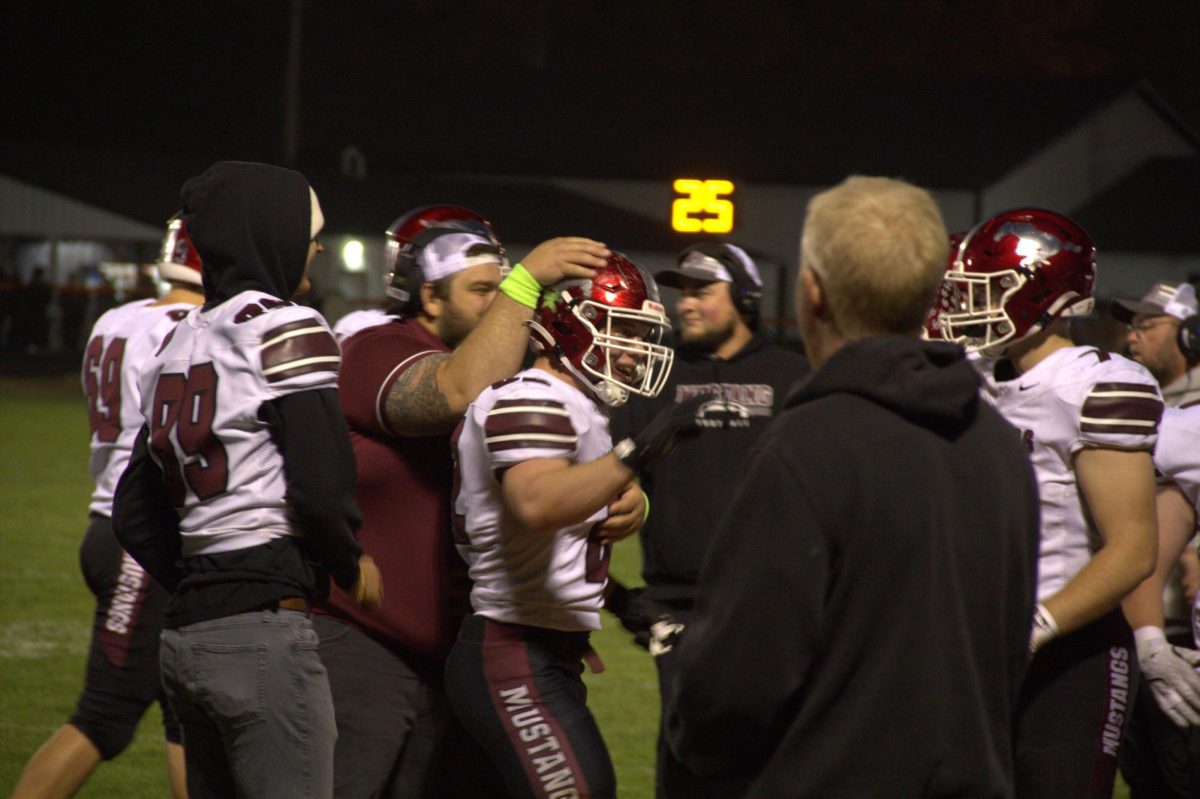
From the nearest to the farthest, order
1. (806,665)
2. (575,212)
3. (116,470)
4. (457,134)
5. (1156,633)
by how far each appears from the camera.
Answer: (806,665) < (1156,633) < (116,470) < (575,212) < (457,134)

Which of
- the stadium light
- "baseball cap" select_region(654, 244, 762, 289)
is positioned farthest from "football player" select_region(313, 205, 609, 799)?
the stadium light

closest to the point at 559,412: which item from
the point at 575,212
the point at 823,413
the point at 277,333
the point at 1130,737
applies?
the point at 277,333

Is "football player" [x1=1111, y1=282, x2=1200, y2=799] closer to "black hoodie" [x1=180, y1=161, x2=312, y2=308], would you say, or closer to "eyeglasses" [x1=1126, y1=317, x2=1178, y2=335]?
"eyeglasses" [x1=1126, y1=317, x2=1178, y2=335]

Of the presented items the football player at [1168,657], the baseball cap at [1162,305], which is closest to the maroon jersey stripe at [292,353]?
the football player at [1168,657]

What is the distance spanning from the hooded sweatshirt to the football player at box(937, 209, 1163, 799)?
155 cm

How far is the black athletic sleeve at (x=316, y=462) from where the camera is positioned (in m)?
2.99

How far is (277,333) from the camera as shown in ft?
9.77

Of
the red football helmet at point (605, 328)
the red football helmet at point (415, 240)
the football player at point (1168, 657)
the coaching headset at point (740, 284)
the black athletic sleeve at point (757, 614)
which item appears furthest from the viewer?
the coaching headset at point (740, 284)

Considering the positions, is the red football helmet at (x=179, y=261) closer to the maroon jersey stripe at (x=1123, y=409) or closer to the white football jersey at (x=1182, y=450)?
the maroon jersey stripe at (x=1123, y=409)

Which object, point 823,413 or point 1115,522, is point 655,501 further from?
point 823,413

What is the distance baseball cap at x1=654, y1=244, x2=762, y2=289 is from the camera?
608 cm

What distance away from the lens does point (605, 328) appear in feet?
11.1

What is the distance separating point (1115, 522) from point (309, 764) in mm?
1880

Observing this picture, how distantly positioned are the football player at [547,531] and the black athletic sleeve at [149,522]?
2.22 feet
